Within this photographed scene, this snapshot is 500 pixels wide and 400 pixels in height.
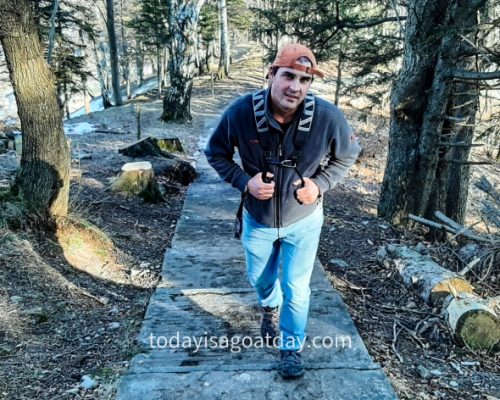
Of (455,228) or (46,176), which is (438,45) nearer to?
(455,228)

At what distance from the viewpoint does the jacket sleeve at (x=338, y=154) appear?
2.88 metres

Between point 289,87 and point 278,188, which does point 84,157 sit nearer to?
point 278,188

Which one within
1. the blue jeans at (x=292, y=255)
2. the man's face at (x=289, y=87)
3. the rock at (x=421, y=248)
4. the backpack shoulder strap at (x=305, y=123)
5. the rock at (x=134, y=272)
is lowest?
the rock at (x=134, y=272)

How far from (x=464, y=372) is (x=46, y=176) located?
175 inches

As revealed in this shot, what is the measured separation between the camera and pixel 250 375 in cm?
313

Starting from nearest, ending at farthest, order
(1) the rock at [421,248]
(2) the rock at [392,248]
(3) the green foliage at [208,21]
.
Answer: (2) the rock at [392,248] < (1) the rock at [421,248] < (3) the green foliage at [208,21]

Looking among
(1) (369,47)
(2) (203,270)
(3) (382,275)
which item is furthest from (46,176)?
(1) (369,47)

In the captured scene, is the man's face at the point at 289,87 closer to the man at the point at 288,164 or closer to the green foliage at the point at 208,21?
the man at the point at 288,164

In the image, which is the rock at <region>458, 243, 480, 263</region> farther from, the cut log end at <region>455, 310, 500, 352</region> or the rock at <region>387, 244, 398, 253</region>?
the cut log end at <region>455, 310, 500, 352</region>

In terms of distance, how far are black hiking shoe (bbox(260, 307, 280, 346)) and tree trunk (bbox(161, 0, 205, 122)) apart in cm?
1451

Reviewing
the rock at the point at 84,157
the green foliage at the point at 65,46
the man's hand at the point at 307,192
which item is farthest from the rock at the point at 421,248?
the green foliage at the point at 65,46

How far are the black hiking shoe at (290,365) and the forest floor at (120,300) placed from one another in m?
0.69

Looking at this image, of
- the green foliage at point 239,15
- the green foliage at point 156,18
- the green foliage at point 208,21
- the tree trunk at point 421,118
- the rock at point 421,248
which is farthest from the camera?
the green foliage at point 239,15

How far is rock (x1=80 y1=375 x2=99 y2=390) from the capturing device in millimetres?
3052
